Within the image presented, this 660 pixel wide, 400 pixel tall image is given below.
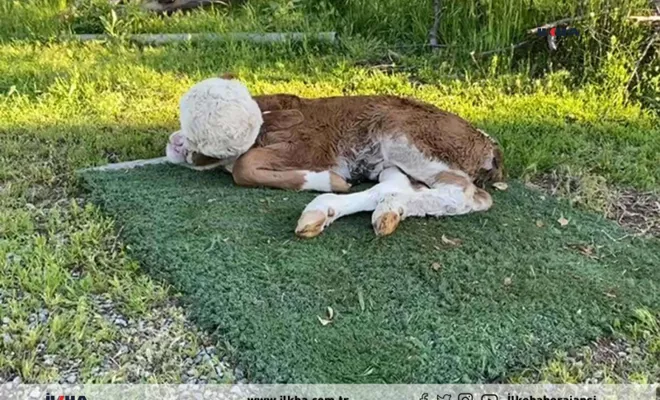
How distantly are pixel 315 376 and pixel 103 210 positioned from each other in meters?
1.83

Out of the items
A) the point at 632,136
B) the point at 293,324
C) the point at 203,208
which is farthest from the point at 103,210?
the point at 632,136

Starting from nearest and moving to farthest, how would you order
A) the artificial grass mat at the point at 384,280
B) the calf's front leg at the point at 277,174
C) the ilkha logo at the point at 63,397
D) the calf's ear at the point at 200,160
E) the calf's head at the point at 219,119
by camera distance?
the ilkha logo at the point at 63,397 < the artificial grass mat at the point at 384,280 < the calf's head at the point at 219,119 < the calf's front leg at the point at 277,174 < the calf's ear at the point at 200,160

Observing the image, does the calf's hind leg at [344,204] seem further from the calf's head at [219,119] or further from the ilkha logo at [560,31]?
the ilkha logo at [560,31]

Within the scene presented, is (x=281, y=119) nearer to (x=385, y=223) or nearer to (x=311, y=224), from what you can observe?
(x=311, y=224)

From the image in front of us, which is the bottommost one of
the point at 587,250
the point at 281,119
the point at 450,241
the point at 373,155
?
the point at 587,250

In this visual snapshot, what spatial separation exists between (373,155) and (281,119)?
0.56m

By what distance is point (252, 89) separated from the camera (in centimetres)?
599

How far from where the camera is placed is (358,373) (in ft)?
8.70

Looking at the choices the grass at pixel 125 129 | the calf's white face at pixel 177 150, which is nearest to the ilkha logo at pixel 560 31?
the grass at pixel 125 129

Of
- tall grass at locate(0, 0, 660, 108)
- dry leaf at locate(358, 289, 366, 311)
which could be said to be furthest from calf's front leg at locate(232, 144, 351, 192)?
tall grass at locate(0, 0, 660, 108)

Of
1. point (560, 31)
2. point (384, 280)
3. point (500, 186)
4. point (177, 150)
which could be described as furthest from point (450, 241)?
point (560, 31)

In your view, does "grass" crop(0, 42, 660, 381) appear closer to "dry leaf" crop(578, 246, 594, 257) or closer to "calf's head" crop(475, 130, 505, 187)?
"calf's head" crop(475, 130, 505, 187)

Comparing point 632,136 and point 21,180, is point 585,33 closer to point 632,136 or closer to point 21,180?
point 632,136

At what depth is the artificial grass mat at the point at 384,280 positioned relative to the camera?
2770mm
